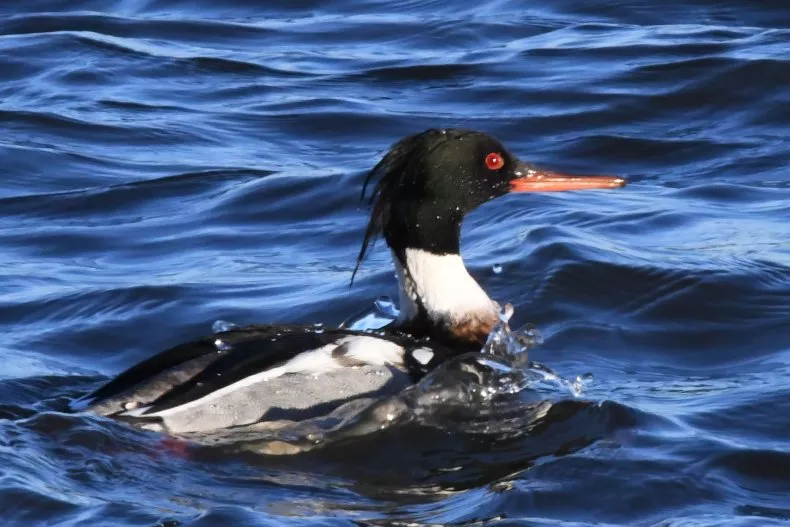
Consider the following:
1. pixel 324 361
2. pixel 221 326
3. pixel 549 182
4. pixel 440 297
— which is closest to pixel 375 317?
pixel 221 326

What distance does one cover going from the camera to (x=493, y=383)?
7.04 metres

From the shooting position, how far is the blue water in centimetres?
600

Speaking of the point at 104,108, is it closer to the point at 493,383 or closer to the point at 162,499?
the point at 493,383

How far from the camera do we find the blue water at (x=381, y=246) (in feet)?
19.7

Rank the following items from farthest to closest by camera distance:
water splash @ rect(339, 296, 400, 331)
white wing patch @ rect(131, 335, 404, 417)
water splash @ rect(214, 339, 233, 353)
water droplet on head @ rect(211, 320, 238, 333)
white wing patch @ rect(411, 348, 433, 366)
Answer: water splash @ rect(339, 296, 400, 331) < water droplet on head @ rect(211, 320, 238, 333) < white wing patch @ rect(411, 348, 433, 366) < water splash @ rect(214, 339, 233, 353) < white wing patch @ rect(131, 335, 404, 417)

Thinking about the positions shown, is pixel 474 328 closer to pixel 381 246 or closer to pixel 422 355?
pixel 422 355

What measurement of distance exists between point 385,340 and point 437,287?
1.74ft

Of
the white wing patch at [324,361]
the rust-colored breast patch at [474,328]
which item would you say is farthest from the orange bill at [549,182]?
the white wing patch at [324,361]

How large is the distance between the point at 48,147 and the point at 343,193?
2.55 m

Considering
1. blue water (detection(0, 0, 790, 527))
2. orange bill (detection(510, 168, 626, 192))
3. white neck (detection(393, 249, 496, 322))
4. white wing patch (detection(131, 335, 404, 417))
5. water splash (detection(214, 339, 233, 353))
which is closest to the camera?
blue water (detection(0, 0, 790, 527))

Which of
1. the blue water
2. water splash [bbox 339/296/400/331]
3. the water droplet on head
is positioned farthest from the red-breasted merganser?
the water droplet on head

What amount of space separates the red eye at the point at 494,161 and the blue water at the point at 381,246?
915 mm

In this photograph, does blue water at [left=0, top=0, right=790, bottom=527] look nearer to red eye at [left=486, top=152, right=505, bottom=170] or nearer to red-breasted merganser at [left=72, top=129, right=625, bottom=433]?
red-breasted merganser at [left=72, top=129, right=625, bottom=433]

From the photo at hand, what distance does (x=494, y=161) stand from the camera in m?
7.39
